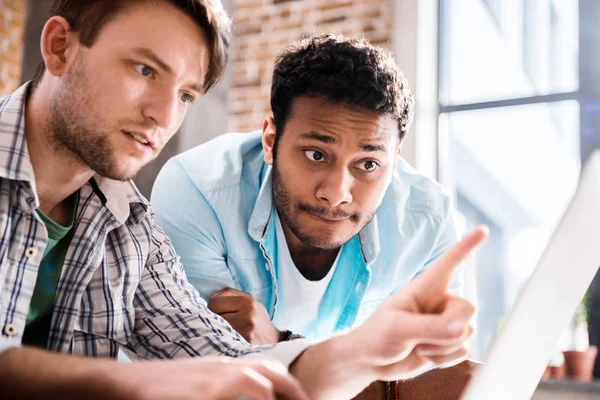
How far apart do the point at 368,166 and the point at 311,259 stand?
0.34m

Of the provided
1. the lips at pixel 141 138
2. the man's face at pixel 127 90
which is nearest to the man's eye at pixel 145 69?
the man's face at pixel 127 90

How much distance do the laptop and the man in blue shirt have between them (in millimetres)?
963

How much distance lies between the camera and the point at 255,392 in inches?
21.5

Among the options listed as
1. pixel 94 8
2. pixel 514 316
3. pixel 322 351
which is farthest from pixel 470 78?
pixel 514 316

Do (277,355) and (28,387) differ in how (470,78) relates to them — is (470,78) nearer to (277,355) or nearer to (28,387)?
(277,355)

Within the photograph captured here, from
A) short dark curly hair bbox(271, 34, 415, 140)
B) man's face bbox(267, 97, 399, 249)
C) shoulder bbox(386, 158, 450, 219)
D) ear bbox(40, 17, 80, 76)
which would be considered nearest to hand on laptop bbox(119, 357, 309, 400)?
ear bbox(40, 17, 80, 76)

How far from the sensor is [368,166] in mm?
1780

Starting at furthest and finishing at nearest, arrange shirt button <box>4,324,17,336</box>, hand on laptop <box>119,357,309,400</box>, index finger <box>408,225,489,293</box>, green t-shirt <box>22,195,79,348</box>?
green t-shirt <box>22,195,79,348</box> → shirt button <box>4,324,17,336</box> → index finger <box>408,225,489,293</box> → hand on laptop <box>119,357,309,400</box>

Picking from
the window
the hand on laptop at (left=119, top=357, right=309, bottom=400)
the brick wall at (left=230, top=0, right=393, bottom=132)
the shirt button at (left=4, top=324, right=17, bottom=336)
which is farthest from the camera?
the brick wall at (left=230, top=0, right=393, bottom=132)

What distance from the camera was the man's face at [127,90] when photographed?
1.28 meters

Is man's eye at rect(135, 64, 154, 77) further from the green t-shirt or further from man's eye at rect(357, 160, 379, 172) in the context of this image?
man's eye at rect(357, 160, 379, 172)

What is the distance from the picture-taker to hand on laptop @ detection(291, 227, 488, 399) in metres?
0.84

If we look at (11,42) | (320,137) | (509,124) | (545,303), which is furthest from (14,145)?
A: (509,124)

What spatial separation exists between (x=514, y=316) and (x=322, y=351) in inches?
16.8
